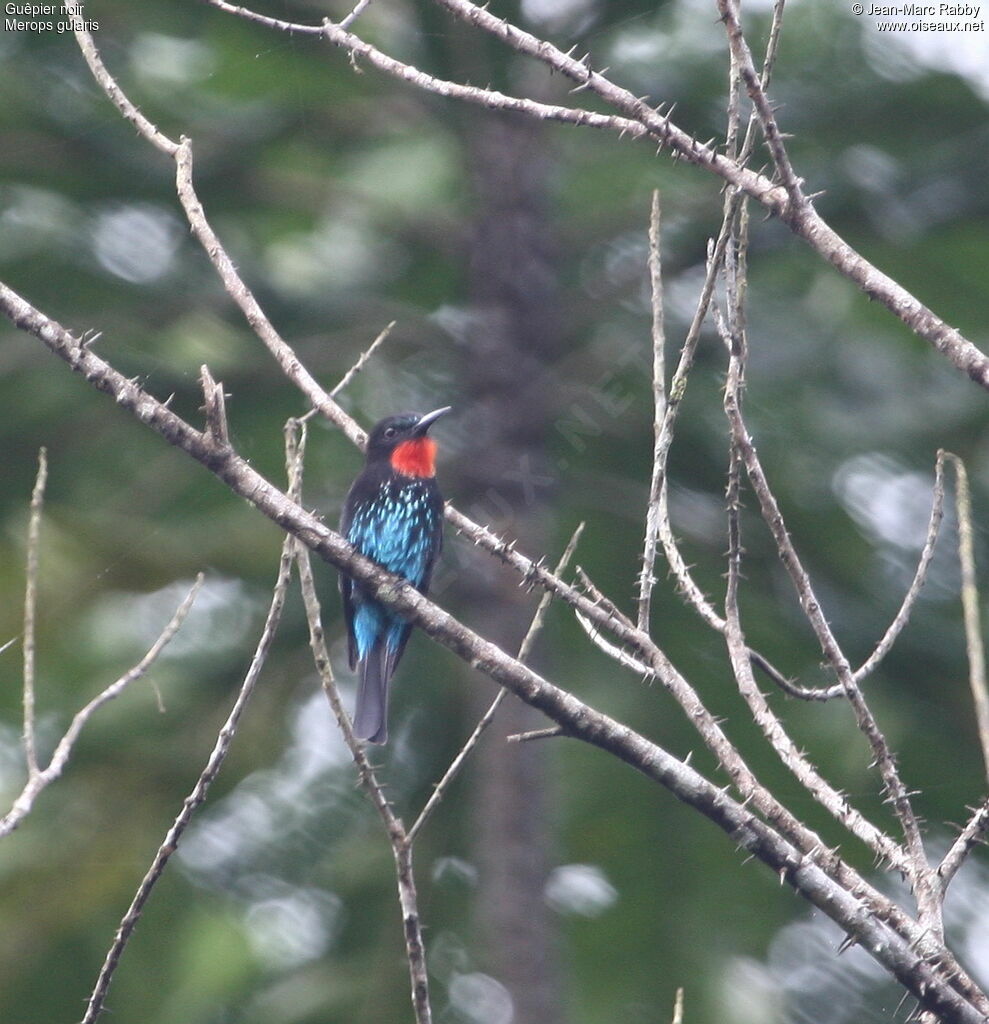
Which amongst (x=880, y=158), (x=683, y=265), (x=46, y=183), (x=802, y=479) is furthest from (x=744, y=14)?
(x=46, y=183)

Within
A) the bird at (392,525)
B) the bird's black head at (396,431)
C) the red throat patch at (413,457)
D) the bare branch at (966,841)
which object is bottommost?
the bare branch at (966,841)

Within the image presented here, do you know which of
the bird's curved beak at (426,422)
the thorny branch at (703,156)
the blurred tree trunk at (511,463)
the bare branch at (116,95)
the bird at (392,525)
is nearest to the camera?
the thorny branch at (703,156)

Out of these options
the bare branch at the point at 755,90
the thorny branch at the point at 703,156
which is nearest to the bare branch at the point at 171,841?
the thorny branch at the point at 703,156

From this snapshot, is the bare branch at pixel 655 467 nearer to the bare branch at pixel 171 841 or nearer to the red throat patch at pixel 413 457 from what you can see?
the bare branch at pixel 171 841

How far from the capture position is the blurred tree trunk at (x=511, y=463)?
18.8 feet

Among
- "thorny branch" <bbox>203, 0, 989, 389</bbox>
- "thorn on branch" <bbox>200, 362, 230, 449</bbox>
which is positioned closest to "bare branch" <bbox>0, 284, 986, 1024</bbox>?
"thorn on branch" <bbox>200, 362, 230, 449</bbox>

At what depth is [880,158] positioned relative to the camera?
7.21 meters

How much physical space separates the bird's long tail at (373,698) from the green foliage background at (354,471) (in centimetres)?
127

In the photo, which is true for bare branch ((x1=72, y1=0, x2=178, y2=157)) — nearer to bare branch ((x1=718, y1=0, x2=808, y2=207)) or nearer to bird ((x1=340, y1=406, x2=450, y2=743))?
bare branch ((x1=718, y1=0, x2=808, y2=207))

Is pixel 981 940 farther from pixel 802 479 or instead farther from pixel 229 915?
pixel 229 915

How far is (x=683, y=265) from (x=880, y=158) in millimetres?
1441

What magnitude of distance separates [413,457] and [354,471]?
143 cm

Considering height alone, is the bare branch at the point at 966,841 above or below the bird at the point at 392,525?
below

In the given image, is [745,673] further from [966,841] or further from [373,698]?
[373,698]
